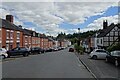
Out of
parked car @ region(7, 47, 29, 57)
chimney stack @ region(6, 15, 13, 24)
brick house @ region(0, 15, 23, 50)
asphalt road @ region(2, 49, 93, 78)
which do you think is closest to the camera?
asphalt road @ region(2, 49, 93, 78)

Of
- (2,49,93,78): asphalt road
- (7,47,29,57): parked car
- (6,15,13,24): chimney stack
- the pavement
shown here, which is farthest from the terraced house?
the pavement

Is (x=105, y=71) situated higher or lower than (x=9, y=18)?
lower

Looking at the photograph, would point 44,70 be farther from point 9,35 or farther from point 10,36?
point 10,36

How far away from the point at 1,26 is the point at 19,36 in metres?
12.7

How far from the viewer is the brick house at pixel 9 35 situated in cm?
4923

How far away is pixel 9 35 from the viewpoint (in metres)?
52.3

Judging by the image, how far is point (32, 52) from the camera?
56188 mm

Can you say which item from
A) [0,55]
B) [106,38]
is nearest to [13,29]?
[0,55]

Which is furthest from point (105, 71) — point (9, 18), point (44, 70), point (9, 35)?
point (9, 18)

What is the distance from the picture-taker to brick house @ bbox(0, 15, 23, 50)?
49.2m

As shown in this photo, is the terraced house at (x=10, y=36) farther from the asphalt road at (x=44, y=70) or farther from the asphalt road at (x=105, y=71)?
the asphalt road at (x=105, y=71)

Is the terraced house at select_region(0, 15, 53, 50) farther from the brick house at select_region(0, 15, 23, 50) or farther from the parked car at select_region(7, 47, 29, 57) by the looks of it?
the parked car at select_region(7, 47, 29, 57)

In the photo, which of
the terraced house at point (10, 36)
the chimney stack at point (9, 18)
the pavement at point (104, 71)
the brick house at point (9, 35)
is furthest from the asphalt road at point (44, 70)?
the chimney stack at point (9, 18)

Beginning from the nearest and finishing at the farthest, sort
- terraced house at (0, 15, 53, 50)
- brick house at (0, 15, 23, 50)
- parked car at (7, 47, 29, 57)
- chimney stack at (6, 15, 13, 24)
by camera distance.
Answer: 1. parked car at (7, 47, 29, 57)
2. terraced house at (0, 15, 53, 50)
3. brick house at (0, 15, 23, 50)
4. chimney stack at (6, 15, 13, 24)
